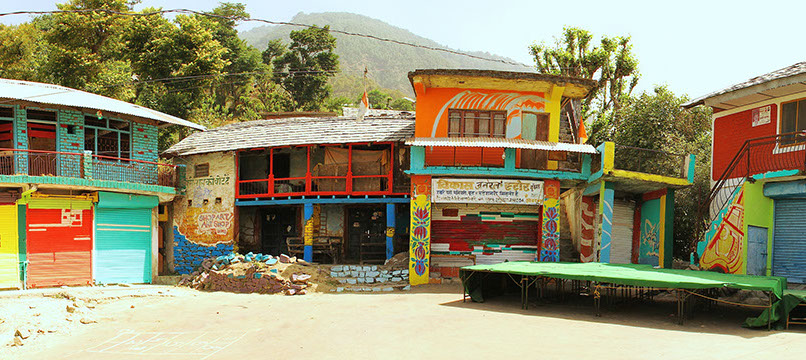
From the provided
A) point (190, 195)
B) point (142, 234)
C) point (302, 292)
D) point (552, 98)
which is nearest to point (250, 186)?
point (190, 195)

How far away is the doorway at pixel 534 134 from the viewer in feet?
65.8

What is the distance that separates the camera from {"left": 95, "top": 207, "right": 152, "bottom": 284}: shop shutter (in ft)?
65.7

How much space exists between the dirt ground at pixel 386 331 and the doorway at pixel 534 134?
5250 millimetres

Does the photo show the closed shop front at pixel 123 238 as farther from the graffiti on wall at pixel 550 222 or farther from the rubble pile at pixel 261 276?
the graffiti on wall at pixel 550 222

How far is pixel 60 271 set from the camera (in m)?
19.0

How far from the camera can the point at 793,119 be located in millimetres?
15758

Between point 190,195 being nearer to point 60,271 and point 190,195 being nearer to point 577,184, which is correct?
point 60,271

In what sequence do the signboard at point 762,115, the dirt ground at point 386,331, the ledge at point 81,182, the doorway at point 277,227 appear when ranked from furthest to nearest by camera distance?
the doorway at point 277,227
the ledge at point 81,182
the signboard at point 762,115
the dirt ground at point 386,331

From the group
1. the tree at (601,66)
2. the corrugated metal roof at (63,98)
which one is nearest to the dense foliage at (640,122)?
the tree at (601,66)

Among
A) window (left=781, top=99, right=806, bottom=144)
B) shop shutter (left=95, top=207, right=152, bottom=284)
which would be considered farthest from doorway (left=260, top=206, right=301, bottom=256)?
window (left=781, top=99, right=806, bottom=144)

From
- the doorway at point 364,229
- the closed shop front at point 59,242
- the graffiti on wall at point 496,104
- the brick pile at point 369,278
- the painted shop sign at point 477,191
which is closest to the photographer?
the closed shop front at point 59,242

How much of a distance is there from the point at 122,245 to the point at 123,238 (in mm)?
249

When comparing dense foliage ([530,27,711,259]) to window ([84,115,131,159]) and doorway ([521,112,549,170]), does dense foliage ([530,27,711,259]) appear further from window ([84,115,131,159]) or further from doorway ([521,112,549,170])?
window ([84,115,131,159])

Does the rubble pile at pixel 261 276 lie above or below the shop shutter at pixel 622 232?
below
